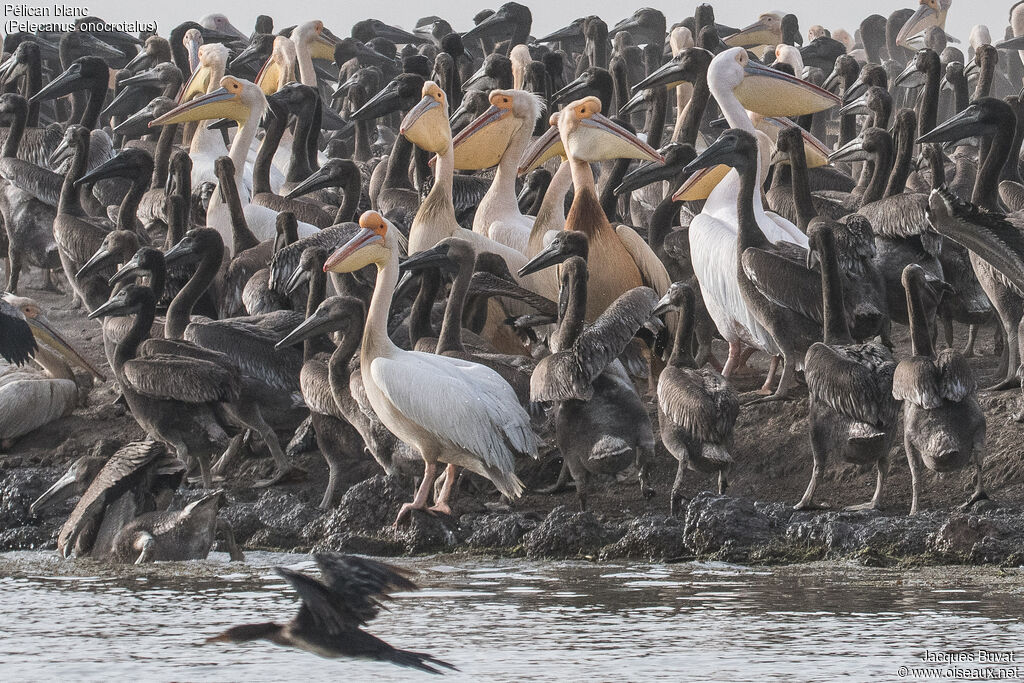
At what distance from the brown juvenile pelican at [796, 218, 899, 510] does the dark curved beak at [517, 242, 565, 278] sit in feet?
5.95

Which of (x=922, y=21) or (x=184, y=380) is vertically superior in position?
(x=922, y=21)

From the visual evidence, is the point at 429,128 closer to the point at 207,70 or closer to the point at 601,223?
the point at 601,223

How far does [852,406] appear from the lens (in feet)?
26.0

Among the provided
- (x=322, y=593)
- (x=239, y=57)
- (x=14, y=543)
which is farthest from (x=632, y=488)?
(x=239, y=57)

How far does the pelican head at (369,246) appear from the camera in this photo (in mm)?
9156

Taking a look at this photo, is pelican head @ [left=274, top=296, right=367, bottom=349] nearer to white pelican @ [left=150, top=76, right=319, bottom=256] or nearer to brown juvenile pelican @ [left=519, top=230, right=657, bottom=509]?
brown juvenile pelican @ [left=519, top=230, right=657, bottom=509]

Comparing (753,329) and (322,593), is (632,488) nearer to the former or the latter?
(753,329)

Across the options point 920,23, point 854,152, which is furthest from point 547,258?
point 920,23

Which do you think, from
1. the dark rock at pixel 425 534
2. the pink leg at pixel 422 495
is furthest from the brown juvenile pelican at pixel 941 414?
the pink leg at pixel 422 495

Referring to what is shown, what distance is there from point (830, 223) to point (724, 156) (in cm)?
103

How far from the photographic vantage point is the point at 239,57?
66.5 ft

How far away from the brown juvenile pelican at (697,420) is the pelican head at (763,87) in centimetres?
356

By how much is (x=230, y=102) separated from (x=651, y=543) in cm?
723

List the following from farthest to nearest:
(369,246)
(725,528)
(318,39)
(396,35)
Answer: (396,35), (318,39), (369,246), (725,528)
